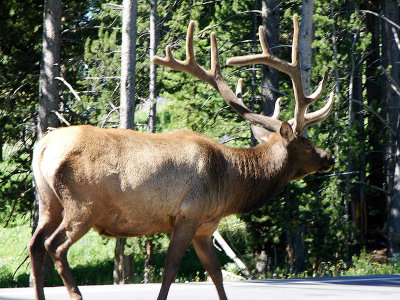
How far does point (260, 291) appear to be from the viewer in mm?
8484

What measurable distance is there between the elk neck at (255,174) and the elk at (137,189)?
0.01 meters

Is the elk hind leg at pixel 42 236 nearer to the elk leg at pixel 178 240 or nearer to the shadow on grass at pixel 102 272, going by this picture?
the elk leg at pixel 178 240

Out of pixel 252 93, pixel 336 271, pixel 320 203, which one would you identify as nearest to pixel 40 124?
pixel 252 93

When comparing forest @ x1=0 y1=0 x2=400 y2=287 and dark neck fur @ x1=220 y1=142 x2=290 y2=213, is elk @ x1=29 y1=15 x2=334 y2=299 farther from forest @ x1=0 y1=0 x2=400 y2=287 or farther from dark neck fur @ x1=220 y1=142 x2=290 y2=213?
forest @ x1=0 y1=0 x2=400 y2=287

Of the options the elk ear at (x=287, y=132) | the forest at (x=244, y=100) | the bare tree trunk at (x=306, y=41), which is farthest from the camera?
→ the forest at (x=244, y=100)

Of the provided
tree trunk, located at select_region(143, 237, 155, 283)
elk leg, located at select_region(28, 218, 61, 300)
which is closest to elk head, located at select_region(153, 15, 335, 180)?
elk leg, located at select_region(28, 218, 61, 300)

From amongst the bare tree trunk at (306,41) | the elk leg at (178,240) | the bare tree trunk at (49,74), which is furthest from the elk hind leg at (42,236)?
the bare tree trunk at (49,74)

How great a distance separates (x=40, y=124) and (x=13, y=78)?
2.96 m

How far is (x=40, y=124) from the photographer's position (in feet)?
42.1

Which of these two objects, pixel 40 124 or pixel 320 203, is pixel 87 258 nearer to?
pixel 40 124

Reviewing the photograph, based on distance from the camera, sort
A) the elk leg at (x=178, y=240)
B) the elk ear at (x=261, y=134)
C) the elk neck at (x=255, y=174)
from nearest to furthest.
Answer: the elk leg at (x=178, y=240) → the elk neck at (x=255, y=174) → the elk ear at (x=261, y=134)

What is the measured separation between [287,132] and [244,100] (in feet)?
21.9

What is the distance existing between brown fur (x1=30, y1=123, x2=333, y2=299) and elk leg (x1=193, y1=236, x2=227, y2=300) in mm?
11

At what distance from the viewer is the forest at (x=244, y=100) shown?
40.7ft
